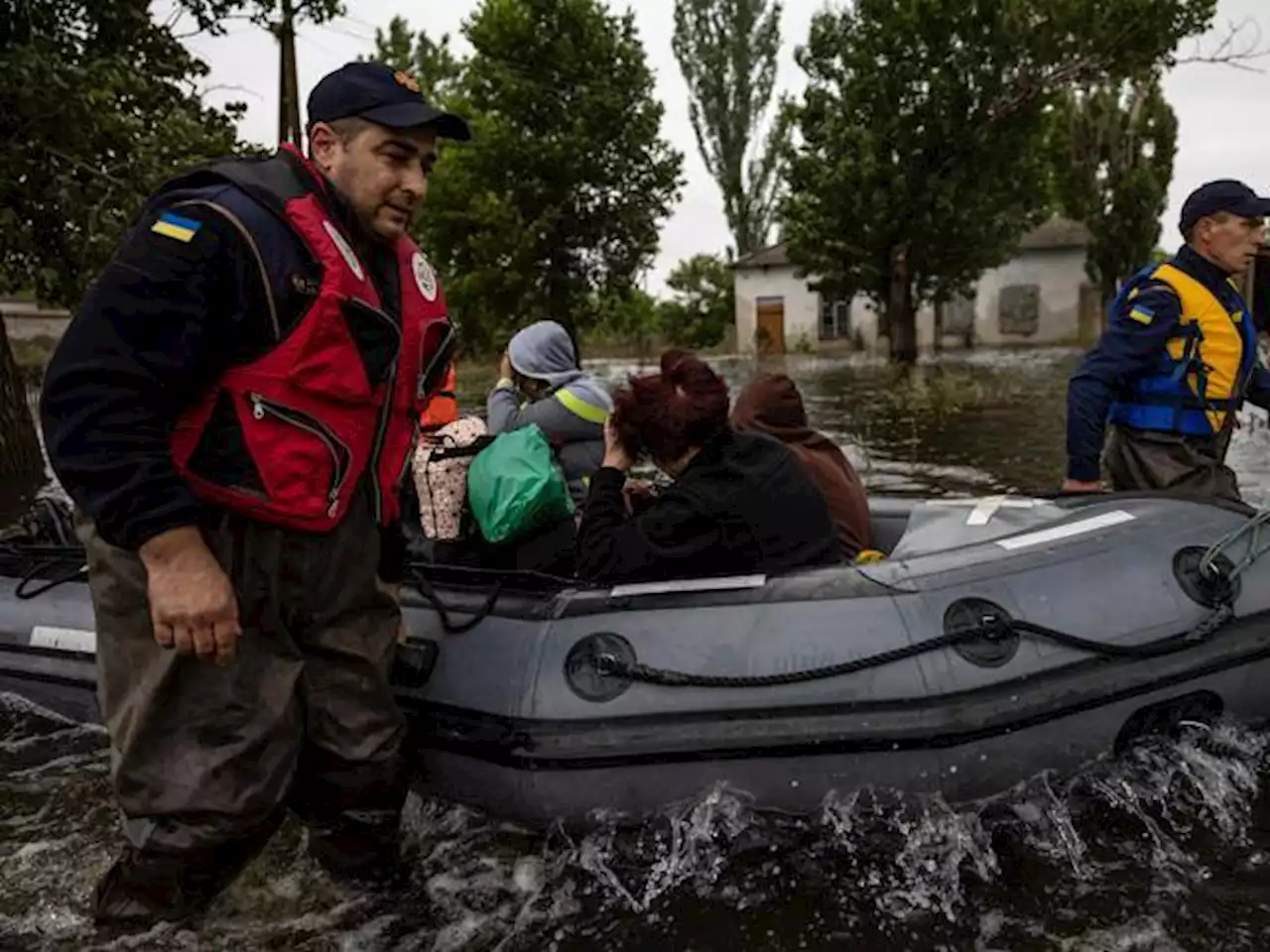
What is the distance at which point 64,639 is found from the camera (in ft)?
11.8

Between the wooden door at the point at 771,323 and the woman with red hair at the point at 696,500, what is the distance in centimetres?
2995

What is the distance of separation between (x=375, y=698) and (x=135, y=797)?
1.69ft

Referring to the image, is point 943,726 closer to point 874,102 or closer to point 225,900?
point 225,900

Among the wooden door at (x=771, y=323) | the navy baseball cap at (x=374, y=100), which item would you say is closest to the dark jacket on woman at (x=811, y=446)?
the navy baseball cap at (x=374, y=100)

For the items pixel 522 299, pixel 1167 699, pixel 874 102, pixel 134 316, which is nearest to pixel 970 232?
pixel 874 102

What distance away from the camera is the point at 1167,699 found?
119 inches

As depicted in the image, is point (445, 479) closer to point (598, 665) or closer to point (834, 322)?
point (598, 665)

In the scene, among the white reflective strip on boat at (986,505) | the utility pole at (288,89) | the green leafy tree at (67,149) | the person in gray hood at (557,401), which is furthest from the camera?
the utility pole at (288,89)

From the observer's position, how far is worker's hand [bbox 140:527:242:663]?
2084 millimetres

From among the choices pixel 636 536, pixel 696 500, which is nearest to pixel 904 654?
pixel 696 500

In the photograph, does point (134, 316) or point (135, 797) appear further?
point (135, 797)

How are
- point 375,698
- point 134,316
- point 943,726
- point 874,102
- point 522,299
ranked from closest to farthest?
1. point 134,316
2. point 375,698
3. point 943,726
4. point 874,102
5. point 522,299

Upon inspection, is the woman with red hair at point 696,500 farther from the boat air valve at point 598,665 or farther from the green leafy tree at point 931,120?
the green leafy tree at point 931,120

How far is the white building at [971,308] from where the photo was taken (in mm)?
32375
